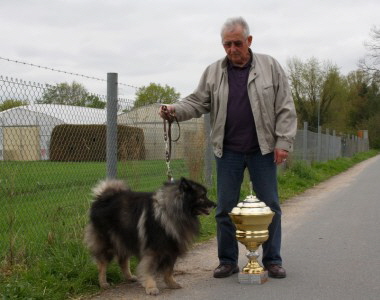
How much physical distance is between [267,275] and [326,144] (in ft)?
75.9

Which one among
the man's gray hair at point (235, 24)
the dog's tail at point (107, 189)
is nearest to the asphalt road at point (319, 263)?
the dog's tail at point (107, 189)

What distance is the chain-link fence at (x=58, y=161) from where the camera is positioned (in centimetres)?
569

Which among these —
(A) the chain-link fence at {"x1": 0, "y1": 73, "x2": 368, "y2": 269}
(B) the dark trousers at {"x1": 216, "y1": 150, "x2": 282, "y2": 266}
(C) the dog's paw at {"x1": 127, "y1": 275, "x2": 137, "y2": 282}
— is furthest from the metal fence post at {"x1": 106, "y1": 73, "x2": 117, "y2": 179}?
(B) the dark trousers at {"x1": 216, "y1": 150, "x2": 282, "y2": 266}

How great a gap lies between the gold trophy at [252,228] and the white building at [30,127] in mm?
2351

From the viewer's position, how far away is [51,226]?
6.42 meters

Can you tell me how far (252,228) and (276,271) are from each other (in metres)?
0.61

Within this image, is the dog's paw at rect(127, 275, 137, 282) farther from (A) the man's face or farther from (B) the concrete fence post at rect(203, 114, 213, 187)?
(B) the concrete fence post at rect(203, 114, 213, 187)

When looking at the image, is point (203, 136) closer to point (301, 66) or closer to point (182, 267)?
point (182, 267)

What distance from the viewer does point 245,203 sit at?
529 cm

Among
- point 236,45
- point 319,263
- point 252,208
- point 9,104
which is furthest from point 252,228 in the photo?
point 9,104

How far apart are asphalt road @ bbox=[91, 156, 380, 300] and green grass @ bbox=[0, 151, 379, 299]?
0.56 m

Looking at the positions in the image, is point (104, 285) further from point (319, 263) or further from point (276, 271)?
point (319, 263)

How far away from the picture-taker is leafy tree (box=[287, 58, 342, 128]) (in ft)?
215

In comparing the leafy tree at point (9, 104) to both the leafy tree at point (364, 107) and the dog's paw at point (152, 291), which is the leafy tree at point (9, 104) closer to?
the dog's paw at point (152, 291)
